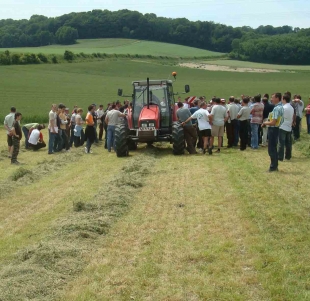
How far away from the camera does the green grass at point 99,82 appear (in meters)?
43.6

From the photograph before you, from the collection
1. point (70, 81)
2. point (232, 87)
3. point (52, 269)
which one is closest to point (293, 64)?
point (232, 87)

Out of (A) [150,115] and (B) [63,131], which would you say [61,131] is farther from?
(A) [150,115]

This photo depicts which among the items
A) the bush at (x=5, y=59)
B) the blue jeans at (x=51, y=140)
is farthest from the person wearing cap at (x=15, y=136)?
the bush at (x=5, y=59)

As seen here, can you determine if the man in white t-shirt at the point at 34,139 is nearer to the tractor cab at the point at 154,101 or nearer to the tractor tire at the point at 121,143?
the tractor cab at the point at 154,101

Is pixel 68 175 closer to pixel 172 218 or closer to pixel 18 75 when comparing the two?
pixel 172 218

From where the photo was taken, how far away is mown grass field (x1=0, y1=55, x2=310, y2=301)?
556 centimetres

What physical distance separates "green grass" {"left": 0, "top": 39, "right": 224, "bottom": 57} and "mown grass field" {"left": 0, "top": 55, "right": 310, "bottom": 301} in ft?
229

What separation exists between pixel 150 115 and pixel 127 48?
250 feet

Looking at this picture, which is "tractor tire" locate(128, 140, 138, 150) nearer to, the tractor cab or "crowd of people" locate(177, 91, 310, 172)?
the tractor cab

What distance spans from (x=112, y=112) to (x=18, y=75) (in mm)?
43157

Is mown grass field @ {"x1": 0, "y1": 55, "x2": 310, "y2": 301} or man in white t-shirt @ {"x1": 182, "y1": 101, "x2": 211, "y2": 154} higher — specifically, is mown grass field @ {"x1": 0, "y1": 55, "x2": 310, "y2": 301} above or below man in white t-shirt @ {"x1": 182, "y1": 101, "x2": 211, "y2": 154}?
below

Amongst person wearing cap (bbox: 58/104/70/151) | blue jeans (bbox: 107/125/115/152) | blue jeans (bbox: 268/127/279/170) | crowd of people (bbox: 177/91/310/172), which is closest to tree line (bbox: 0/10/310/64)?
person wearing cap (bbox: 58/104/70/151)

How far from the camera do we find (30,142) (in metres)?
19.3

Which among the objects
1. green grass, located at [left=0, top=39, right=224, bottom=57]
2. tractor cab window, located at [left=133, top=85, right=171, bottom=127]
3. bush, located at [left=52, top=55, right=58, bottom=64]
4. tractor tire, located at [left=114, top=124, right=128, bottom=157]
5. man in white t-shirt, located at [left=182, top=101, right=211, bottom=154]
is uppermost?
green grass, located at [left=0, top=39, right=224, bottom=57]
